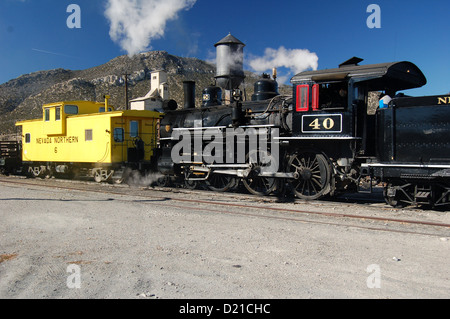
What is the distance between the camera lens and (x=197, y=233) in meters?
6.64

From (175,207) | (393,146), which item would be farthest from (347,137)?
(175,207)

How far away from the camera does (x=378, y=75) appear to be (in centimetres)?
887

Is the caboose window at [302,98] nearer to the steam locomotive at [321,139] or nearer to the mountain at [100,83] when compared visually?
the steam locomotive at [321,139]

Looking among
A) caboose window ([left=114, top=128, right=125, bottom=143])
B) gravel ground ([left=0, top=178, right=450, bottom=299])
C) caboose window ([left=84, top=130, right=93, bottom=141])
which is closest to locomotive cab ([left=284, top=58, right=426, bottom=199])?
gravel ground ([left=0, top=178, right=450, bottom=299])

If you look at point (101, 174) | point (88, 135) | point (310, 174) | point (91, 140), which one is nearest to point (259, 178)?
point (310, 174)

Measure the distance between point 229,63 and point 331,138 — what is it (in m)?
10.3

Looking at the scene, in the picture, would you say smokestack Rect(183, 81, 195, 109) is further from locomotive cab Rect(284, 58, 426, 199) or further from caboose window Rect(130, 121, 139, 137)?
locomotive cab Rect(284, 58, 426, 199)

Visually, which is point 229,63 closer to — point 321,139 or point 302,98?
point 302,98

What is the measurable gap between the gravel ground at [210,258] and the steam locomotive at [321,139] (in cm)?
133

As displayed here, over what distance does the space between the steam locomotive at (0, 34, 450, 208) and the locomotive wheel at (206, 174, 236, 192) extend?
35 millimetres

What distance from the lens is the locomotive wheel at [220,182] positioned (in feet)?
40.6

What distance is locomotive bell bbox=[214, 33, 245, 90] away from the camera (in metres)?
17.3

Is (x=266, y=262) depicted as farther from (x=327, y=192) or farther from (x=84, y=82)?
(x=84, y=82)

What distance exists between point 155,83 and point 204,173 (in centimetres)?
4007
